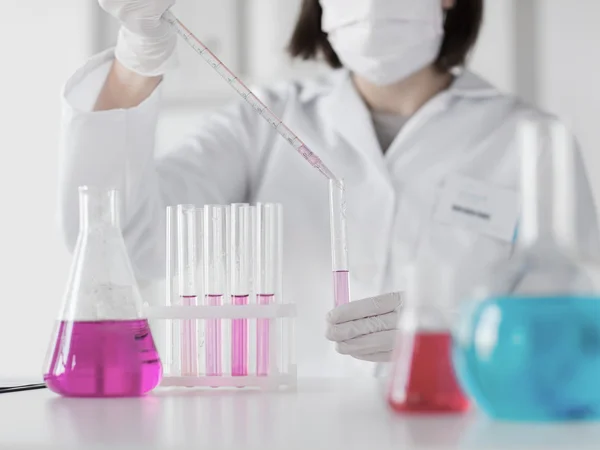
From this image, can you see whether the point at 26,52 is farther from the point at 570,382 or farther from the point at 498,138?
the point at 570,382

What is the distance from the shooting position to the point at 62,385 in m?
0.94

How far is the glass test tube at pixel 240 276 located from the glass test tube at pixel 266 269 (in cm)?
1

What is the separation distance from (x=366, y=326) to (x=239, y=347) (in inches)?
10.8

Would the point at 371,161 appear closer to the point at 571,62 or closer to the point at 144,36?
the point at 144,36

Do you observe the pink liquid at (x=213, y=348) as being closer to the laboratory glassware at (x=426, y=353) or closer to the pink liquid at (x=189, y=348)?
the pink liquid at (x=189, y=348)

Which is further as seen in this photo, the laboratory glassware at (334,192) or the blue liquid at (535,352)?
the laboratory glassware at (334,192)

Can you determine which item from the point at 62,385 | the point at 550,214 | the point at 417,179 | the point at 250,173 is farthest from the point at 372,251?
the point at 550,214

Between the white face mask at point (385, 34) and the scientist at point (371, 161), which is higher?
the white face mask at point (385, 34)

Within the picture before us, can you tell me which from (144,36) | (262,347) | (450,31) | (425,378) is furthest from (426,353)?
(450,31)

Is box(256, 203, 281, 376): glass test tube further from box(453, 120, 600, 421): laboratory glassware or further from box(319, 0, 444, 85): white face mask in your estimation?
box(319, 0, 444, 85): white face mask

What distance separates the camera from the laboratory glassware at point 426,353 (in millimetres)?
676

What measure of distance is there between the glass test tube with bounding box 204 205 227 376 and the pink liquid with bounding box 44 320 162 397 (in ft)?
0.35

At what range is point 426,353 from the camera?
67 centimetres

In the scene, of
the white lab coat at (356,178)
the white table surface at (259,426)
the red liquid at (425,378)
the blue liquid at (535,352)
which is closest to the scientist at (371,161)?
the white lab coat at (356,178)
